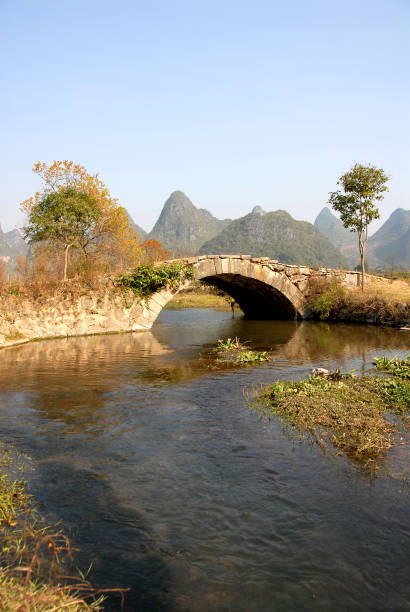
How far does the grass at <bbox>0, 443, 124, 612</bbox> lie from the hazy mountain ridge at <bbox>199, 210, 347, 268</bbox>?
11383cm

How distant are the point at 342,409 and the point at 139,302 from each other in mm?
11985

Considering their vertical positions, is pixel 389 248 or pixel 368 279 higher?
pixel 389 248

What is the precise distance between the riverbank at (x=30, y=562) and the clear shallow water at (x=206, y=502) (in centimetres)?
16

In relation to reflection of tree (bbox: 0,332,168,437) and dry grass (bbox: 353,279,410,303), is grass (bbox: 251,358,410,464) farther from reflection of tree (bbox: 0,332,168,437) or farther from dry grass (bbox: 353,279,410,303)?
dry grass (bbox: 353,279,410,303)

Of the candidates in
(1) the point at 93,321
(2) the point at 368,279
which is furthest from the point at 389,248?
(1) the point at 93,321

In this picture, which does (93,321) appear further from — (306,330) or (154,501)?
(154,501)

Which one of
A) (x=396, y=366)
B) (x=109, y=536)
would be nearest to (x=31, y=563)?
(x=109, y=536)

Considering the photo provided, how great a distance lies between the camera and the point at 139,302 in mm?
17547

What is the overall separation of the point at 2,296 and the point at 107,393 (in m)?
7.61

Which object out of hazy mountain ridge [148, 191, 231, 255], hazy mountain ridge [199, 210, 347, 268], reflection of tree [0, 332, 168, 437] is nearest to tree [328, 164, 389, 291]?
reflection of tree [0, 332, 168, 437]

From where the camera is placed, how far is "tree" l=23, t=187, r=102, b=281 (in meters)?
21.1

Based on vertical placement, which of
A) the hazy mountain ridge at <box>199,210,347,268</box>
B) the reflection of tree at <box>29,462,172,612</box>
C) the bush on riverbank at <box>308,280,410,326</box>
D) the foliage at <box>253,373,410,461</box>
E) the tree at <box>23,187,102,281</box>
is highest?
the hazy mountain ridge at <box>199,210,347,268</box>

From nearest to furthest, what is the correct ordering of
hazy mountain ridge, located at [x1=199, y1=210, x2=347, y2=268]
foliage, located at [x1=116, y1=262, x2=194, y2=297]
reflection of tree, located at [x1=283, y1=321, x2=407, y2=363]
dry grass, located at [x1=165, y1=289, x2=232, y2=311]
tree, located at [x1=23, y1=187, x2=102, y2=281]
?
reflection of tree, located at [x1=283, y1=321, x2=407, y2=363] → foliage, located at [x1=116, y1=262, x2=194, y2=297] → tree, located at [x1=23, y1=187, x2=102, y2=281] → dry grass, located at [x1=165, y1=289, x2=232, y2=311] → hazy mountain ridge, located at [x1=199, y1=210, x2=347, y2=268]

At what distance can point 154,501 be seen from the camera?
431 cm
